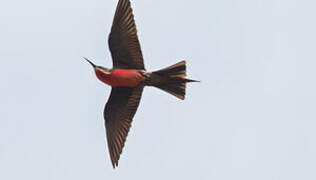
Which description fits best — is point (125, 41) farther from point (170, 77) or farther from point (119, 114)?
point (119, 114)

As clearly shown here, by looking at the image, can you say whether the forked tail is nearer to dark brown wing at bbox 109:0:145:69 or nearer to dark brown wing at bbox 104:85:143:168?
dark brown wing at bbox 109:0:145:69

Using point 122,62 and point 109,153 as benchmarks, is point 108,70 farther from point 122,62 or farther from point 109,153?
point 109,153

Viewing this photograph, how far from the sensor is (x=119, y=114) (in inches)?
598

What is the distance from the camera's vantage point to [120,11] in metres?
14.6

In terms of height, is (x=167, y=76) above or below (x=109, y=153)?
above

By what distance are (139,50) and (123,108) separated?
55.0 inches

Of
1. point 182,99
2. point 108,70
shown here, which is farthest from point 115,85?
point 182,99

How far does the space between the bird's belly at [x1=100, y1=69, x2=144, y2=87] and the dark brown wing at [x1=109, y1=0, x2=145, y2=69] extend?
0.46 ft

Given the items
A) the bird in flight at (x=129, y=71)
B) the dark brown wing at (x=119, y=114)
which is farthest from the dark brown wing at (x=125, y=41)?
the dark brown wing at (x=119, y=114)

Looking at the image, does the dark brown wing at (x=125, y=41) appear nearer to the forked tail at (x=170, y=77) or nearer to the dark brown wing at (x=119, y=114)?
the forked tail at (x=170, y=77)

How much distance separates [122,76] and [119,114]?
108cm

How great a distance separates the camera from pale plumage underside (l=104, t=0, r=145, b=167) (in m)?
14.4

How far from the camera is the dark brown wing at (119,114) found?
1495cm

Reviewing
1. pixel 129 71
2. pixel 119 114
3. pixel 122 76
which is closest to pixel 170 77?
pixel 129 71
